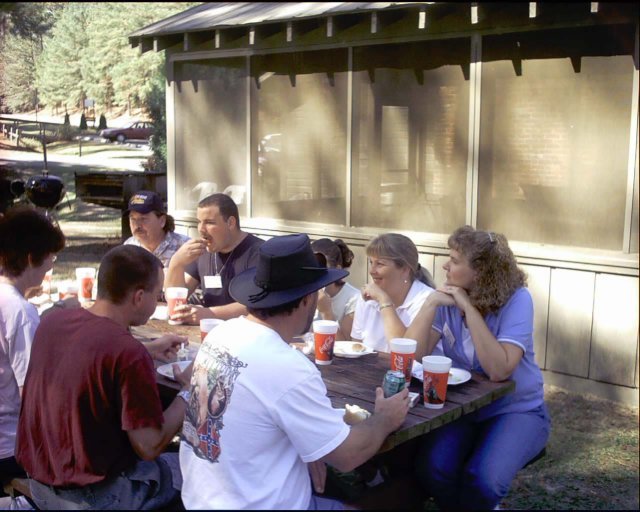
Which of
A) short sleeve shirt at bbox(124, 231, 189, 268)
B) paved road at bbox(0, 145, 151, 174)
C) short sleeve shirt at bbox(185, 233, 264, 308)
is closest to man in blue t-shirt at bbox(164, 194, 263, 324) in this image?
short sleeve shirt at bbox(185, 233, 264, 308)

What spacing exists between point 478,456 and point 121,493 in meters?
1.45

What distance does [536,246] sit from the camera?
608 cm

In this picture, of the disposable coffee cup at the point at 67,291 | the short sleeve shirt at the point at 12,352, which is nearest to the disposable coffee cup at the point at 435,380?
the short sleeve shirt at the point at 12,352

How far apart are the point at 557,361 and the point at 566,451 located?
1.23m

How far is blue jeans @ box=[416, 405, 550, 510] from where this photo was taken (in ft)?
10.0

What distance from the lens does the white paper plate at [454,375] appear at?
313 cm

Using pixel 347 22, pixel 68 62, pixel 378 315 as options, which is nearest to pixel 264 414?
pixel 378 315

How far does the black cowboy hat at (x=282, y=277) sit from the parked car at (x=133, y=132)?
10.6 m

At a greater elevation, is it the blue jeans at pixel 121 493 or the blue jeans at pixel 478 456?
the blue jeans at pixel 121 493

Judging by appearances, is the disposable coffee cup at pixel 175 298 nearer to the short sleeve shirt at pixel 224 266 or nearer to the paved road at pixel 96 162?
the short sleeve shirt at pixel 224 266

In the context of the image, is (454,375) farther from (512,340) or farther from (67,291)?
(67,291)

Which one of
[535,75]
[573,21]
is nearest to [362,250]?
[535,75]

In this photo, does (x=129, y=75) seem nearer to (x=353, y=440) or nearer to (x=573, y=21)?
(x=573, y=21)

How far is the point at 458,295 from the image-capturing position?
3387mm
